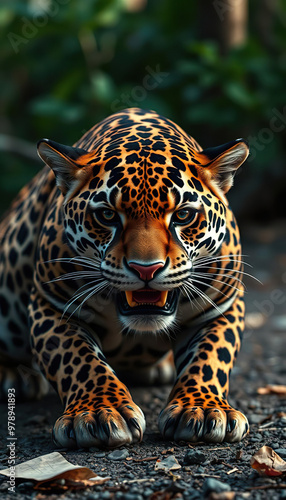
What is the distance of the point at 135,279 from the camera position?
12.0ft

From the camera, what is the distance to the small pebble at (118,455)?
366 centimetres

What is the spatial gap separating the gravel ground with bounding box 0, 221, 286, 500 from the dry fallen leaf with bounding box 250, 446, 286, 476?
3 cm

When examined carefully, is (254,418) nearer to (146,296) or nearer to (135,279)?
(146,296)

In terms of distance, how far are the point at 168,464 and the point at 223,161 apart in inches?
61.5

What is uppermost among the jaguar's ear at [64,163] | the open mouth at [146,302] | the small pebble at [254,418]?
the jaguar's ear at [64,163]

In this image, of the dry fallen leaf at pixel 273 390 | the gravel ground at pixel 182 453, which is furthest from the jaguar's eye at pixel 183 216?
the dry fallen leaf at pixel 273 390

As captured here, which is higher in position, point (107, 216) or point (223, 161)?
point (223, 161)

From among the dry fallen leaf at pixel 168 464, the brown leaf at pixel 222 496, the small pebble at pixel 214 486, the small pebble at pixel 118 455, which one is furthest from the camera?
the small pebble at pixel 118 455

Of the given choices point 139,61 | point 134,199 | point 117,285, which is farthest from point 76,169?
point 139,61

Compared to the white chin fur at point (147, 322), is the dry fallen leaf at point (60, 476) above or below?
below

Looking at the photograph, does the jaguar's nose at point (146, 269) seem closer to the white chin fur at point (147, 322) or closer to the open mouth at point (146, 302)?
the open mouth at point (146, 302)

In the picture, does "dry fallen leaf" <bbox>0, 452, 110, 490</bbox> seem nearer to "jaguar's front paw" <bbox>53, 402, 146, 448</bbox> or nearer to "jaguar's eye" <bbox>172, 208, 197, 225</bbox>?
"jaguar's front paw" <bbox>53, 402, 146, 448</bbox>

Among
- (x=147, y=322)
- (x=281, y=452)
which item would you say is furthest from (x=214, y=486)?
(x=147, y=322)

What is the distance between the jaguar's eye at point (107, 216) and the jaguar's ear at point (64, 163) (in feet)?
0.85
